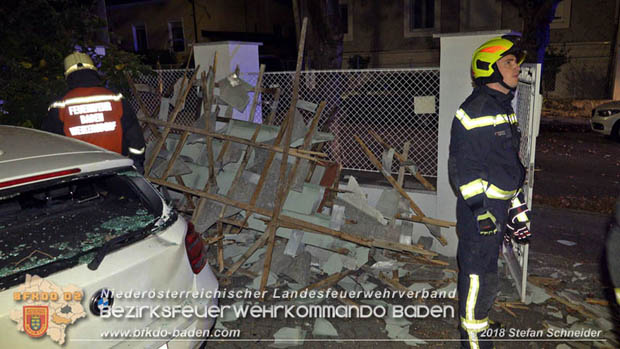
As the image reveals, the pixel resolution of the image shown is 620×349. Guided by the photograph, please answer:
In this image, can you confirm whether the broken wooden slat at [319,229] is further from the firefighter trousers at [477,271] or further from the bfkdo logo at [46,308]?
the bfkdo logo at [46,308]

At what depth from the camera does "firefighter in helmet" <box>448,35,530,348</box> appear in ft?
10.4

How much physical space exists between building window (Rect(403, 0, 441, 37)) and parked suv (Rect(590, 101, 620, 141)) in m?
10.5

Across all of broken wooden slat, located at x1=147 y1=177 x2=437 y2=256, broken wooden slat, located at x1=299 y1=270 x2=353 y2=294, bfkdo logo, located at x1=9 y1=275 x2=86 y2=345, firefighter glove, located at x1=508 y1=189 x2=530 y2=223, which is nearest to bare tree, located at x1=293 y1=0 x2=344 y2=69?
broken wooden slat, located at x1=147 y1=177 x2=437 y2=256

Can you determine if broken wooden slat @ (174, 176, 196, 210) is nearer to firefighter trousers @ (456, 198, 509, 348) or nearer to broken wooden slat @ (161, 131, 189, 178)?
broken wooden slat @ (161, 131, 189, 178)

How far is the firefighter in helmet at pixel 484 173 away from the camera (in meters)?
3.17

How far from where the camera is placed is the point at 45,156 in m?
2.64

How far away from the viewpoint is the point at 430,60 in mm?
21312

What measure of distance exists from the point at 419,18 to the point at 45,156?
832 inches

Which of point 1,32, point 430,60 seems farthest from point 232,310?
point 430,60

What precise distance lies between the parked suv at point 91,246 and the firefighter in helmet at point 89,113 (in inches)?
42.8

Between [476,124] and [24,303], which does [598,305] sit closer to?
[476,124]

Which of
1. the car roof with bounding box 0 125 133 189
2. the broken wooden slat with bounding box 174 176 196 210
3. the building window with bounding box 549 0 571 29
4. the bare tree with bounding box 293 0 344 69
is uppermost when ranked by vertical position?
the building window with bounding box 549 0 571 29

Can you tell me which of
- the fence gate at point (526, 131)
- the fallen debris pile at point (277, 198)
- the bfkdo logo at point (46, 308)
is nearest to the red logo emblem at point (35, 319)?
the bfkdo logo at point (46, 308)

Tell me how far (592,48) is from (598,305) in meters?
17.9
